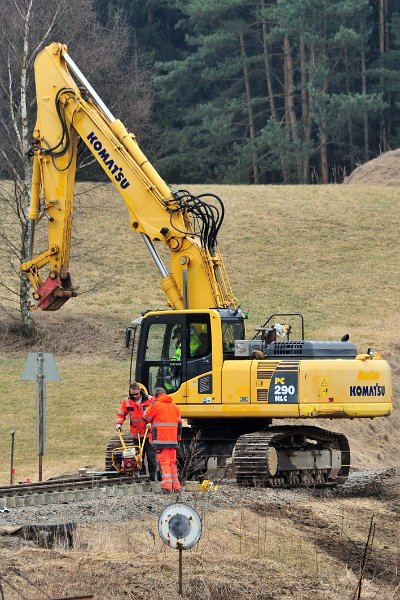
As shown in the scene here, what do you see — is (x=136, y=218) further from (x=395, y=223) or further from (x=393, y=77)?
(x=393, y=77)

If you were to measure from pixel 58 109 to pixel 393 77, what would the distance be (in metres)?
50.4

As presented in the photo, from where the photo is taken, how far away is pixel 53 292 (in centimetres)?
2355

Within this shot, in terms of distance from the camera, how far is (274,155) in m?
72.7

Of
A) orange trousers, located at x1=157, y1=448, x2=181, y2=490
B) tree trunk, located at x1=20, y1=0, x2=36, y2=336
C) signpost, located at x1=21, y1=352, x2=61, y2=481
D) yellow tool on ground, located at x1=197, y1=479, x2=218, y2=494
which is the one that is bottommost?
yellow tool on ground, located at x1=197, y1=479, x2=218, y2=494

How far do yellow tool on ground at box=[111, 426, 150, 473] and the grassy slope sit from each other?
13.5 feet

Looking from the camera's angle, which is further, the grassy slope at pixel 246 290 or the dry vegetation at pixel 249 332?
the grassy slope at pixel 246 290

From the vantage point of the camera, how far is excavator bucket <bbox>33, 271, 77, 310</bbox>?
23.5 metres

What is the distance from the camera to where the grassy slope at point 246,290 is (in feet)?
99.4

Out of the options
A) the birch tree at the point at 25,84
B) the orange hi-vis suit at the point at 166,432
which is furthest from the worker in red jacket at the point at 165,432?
the birch tree at the point at 25,84

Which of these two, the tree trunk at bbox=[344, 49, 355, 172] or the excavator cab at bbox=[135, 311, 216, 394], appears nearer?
the excavator cab at bbox=[135, 311, 216, 394]

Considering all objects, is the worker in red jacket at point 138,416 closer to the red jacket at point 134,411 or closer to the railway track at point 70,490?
the red jacket at point 134,411

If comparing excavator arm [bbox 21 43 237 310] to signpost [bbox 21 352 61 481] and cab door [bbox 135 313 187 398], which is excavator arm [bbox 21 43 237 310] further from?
signpost [bbox 21 352 61 481]

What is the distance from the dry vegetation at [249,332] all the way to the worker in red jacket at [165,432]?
1.13 metres

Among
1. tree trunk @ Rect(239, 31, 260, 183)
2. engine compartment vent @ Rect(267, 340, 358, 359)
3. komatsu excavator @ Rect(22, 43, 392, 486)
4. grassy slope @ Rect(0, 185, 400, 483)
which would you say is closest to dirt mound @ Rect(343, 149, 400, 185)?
grassy slope @ Rect(0, 185, 400, 483)
